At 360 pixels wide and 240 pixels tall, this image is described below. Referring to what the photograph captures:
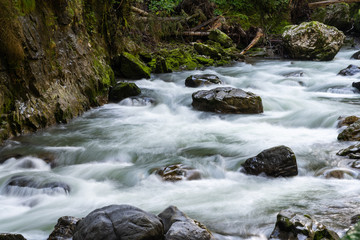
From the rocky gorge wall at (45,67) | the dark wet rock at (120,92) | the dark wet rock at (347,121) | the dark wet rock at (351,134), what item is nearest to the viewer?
the dark wet rock at (351,134)

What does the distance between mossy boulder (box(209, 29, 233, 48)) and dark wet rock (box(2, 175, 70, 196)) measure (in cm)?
1297

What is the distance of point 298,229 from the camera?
3244 mm

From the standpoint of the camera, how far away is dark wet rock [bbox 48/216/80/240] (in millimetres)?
3434

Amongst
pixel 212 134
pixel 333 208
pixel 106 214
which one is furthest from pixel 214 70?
pixel 106 214

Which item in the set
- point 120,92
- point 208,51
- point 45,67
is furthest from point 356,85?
point 45,67

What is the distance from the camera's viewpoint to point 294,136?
693 cm

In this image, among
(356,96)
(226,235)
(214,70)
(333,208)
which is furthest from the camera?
(214,70)

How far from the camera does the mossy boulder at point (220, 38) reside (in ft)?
54.9

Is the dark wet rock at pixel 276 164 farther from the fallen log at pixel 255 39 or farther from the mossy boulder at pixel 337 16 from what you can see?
the mossy boulder at pixel 337 16

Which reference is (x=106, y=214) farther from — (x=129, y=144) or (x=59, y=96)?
(x=59, y=96)

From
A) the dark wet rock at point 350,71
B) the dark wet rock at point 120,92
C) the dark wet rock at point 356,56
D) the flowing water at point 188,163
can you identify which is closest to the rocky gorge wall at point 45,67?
the dark wet rock at point 120,92

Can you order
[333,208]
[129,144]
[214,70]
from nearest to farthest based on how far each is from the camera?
[333,208] < [129,144] < [214,70]

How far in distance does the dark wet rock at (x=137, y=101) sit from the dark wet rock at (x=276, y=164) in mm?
4773

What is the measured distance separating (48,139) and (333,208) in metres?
4.68
